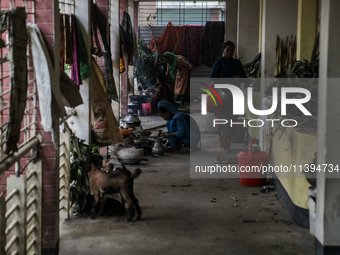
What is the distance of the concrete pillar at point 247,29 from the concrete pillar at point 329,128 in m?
7.94

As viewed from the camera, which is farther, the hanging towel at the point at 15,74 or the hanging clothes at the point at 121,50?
the hanging clothes at the point at 121,50

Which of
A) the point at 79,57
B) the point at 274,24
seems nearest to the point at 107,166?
the point at 79,57

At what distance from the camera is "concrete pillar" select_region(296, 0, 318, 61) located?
5.62 meters

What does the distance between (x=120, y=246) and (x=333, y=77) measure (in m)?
2.45

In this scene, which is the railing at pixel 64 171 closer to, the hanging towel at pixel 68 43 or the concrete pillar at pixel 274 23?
the hanging towel at pixel 68 43

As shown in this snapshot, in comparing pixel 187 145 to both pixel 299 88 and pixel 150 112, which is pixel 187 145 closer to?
pixel 299 88

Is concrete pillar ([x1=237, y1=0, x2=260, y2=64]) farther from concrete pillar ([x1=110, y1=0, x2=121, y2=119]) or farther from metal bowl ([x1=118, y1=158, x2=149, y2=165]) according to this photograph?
metal bowl ([x1=118, y1=158, x2=149, y2=165])

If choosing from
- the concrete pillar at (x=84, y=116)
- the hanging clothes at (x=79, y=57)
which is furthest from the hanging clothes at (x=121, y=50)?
the hanging clothes at (x=79, y=57)

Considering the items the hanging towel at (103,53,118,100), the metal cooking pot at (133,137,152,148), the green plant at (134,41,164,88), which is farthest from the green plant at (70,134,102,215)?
the green plant at (134,41,164,88)

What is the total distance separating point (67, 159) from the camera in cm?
485

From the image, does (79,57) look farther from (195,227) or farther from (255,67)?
(255,67)

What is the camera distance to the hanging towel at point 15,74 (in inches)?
106

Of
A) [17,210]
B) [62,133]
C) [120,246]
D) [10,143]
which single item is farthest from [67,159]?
[10,143]

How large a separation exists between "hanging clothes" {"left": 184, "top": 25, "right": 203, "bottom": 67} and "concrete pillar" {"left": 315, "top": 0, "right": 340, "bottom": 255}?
16.0 metres
